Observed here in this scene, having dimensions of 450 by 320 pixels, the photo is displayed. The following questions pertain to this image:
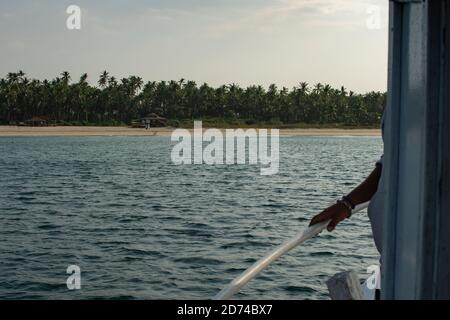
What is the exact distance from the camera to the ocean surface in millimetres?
11148

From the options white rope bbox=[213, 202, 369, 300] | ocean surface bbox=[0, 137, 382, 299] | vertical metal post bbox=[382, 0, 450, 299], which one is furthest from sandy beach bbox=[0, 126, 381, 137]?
vertical metal post bbox=[382, 0, 450, 299]

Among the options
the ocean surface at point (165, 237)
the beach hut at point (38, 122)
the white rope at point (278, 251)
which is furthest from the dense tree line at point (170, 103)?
the white rope at point (278, 251)

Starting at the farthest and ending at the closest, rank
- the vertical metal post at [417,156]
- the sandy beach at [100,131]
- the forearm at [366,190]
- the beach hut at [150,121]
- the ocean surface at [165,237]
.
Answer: the beach hut at [150,121]
the sandy beach at [100,131]
the ocean surface at [165,237]
the forearm at [366,190]
the vertical metal post at [417,156]

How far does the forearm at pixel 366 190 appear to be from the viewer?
187cm

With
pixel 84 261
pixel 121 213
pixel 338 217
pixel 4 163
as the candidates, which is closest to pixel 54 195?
pixel 121 213

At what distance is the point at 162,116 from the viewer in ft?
288

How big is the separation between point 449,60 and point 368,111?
91.8m

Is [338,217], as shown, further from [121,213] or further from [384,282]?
[121,213]

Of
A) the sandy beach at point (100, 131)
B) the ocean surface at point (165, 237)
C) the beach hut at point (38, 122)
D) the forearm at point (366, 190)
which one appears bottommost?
the ocean surface at point (165, 237)

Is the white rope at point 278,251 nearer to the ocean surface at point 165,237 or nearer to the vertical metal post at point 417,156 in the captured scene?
the vertical metal post at point 417,156

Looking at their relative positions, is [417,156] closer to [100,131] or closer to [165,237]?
[165,237]

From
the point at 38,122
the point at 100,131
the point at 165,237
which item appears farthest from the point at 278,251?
the point at 38,122

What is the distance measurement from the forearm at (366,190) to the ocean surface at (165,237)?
813cm

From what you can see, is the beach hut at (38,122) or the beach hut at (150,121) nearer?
the beach hut at (38,122)
